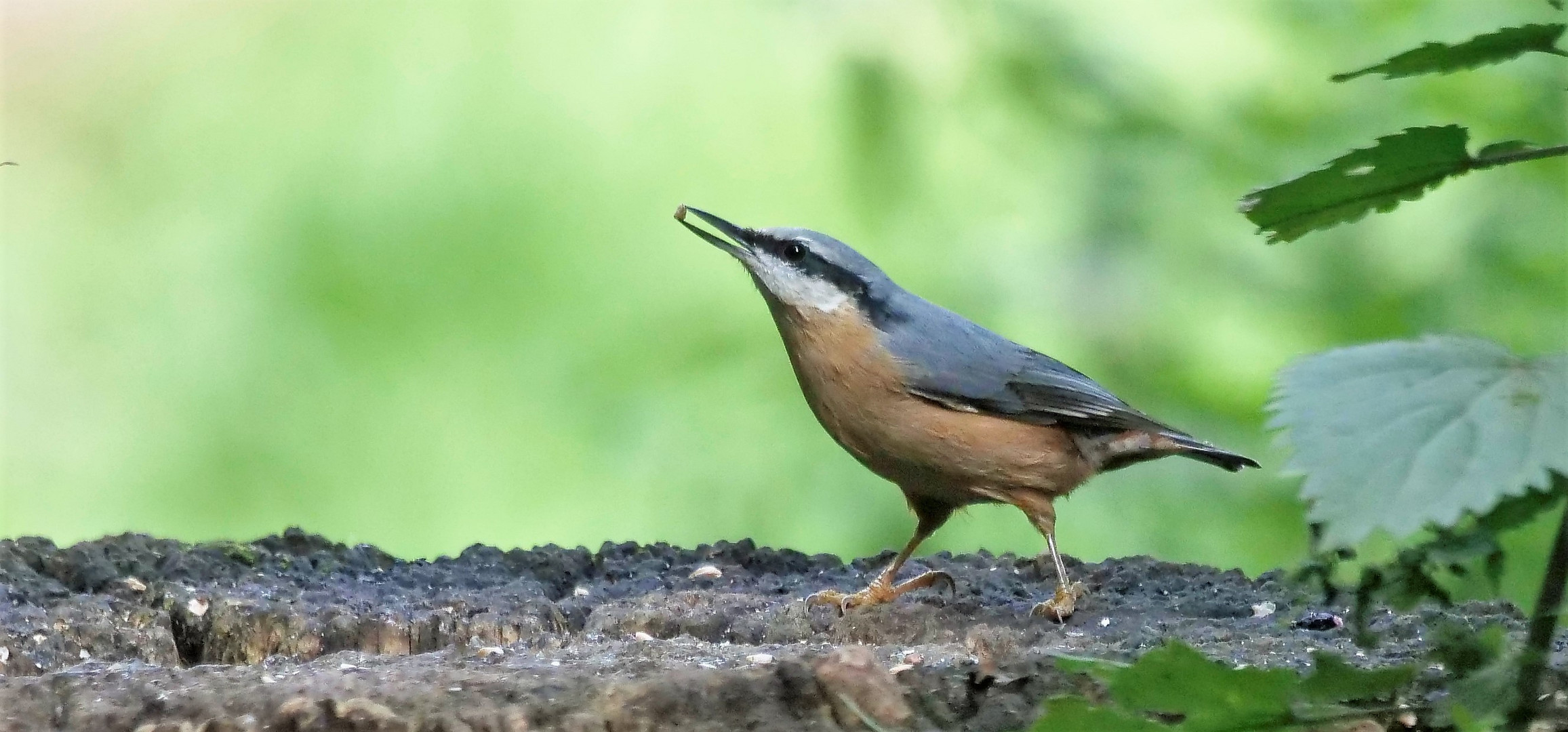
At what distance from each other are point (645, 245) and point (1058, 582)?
2419 mm

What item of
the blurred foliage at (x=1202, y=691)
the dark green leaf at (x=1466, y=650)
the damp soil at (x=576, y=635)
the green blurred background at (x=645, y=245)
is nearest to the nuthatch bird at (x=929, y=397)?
the damp soil at (x=576, y=635)

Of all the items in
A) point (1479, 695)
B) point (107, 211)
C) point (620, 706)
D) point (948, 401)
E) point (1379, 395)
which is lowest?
point (1479, 695)

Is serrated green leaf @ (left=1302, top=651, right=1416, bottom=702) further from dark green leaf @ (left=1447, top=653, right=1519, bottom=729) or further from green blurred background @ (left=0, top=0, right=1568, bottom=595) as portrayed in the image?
green blurred background @ (left=0, top=0, right=1568, bottom=595)

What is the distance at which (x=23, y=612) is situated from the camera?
2539 millimetres

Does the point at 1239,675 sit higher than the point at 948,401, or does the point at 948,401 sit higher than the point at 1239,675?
the point at 948,401

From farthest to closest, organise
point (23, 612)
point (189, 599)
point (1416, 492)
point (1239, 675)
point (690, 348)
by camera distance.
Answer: point (690, 348)
point (189, 599)
point (23, 612)
point (1239, 675)
point (1416, 492)

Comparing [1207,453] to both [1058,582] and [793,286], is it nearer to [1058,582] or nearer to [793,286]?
[1058,582]

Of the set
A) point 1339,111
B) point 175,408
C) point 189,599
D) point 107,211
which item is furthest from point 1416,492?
point 107,211

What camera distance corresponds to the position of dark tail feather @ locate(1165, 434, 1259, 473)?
3898 millimetres

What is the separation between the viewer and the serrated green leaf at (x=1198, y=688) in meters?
1.53

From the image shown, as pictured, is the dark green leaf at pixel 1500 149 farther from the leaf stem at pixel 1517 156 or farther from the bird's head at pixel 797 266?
the bird's head at pixel 797 266

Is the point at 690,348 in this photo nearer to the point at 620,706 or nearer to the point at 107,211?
the point at 107,211

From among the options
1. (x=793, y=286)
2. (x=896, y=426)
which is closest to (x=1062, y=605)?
(x=896, y=426)

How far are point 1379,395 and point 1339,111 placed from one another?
144 inches
